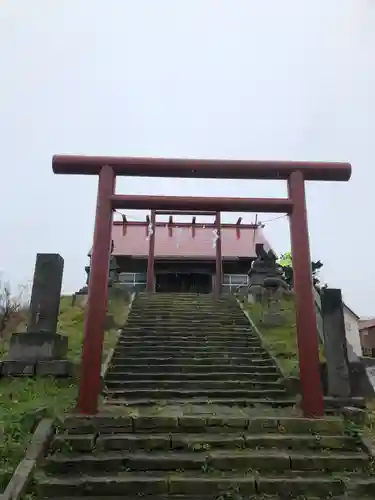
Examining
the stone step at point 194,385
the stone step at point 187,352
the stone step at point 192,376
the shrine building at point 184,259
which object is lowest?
the stone step at point 194,385

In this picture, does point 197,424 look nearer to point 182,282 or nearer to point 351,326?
point 182,282

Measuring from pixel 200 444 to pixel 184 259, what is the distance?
56.3ft

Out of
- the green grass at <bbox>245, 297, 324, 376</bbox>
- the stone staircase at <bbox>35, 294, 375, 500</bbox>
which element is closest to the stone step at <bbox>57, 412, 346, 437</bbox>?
the stone staircase at <bbox>35, 294, 375, 500</bbox>

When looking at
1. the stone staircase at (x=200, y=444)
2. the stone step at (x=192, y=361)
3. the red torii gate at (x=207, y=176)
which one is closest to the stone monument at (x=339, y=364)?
the stone staircase at (x=200, y=444)

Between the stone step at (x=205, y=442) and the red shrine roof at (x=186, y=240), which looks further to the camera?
the red shrine roof at (x=186, y=240)

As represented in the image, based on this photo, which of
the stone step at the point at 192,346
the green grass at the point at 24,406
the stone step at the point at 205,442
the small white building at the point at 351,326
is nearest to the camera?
the green grass at the point at 24,406

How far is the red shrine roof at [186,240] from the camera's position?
23375 mm

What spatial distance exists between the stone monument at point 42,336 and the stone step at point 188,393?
3.66ft

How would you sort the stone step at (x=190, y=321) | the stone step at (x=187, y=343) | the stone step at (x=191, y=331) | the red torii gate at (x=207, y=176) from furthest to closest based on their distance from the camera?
the stone step at (x=190, y=321) < the stone step at (x=191, y=331) < the stone step at (x=187, y=343) < the red torii gate at (x=207, y=176)

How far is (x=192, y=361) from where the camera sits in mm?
9445

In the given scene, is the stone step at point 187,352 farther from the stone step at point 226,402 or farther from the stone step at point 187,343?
the stone step at point 226,402

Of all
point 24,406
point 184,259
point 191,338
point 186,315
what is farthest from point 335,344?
point 184,259

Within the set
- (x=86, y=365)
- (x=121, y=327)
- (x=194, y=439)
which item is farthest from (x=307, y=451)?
(x=121, y=327)

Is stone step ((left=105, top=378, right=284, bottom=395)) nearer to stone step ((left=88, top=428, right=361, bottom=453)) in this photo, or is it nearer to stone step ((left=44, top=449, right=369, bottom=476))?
stone step ((left=88, top=428, right=361, bottom=453))
